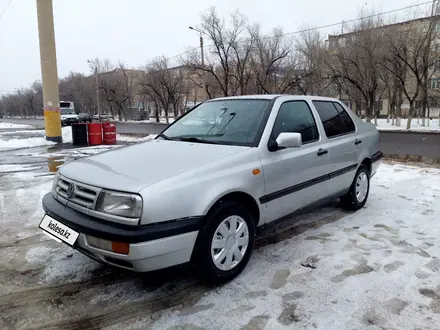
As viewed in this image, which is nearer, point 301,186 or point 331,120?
point 301,186

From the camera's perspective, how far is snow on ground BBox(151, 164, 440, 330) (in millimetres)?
2371

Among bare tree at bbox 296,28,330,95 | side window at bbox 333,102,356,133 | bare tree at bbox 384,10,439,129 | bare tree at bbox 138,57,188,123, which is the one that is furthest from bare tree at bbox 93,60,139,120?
side window at bbox 333,102,356,133

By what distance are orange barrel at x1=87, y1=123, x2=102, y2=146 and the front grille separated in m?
11.9

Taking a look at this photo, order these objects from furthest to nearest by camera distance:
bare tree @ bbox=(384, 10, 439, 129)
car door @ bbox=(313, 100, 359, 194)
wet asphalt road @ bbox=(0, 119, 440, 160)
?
bare tree @ bbox=(384, 10, 439, 129), wet asphalt road @ bbox=(0, 119, 440, 160), car door @ bbox=(313, 100, 359, 194)

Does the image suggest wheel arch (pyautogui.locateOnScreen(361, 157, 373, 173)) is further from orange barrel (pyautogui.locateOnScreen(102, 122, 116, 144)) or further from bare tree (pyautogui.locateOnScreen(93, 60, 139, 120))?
bare tree (pyautogui.locateOnScreen(93, 60, 139, 120))

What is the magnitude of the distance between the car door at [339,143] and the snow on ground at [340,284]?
590mm

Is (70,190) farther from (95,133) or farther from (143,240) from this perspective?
(95,133)

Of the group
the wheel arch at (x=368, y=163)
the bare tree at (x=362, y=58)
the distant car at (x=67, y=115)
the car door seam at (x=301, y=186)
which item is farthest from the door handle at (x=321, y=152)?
the distant car at (x=67, y=115)

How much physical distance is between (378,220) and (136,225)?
3.38 m

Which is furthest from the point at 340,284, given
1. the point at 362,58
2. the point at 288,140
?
the point at 362,58

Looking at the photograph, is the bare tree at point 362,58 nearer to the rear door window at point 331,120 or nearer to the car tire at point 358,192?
the car tire at point 358,192

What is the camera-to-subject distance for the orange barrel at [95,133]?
46.1 ft

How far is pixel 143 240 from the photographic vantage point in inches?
89.1

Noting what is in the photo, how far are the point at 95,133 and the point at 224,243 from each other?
12.7 m
